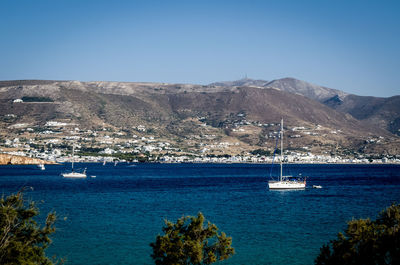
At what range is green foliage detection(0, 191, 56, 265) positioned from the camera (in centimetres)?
1900

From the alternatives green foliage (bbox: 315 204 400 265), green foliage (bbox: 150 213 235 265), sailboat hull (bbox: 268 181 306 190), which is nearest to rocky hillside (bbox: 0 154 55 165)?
sailboat hull (bbox: 268 181 306 190)

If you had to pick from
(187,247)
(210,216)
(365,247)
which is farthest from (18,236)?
(210,216)

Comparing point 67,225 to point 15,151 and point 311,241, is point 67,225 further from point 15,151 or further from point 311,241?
point 15,151

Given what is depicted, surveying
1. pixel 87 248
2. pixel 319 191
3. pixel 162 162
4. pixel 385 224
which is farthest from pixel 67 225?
pixel 162 162

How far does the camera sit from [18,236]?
68.2 ft

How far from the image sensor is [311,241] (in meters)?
35.3

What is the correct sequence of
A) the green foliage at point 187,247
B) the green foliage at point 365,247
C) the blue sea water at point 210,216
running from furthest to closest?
the blue sea water at point 210,216 < the green foliage at point 187,247 < the green foliage at point 365,247

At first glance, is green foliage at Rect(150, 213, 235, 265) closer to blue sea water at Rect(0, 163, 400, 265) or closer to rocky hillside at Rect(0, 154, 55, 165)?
blue sea water at Rect(0, 163, 400, 265)

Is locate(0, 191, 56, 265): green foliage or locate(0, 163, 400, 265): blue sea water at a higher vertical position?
locate(0, 191, 56, 265): green foliage

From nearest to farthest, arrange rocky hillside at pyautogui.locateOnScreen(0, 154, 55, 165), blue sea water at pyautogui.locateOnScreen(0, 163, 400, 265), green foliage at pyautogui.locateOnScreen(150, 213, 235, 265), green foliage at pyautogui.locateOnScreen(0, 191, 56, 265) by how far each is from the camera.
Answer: green foliage at pyautogui.locateOnScreen(0, 191, 56, 265), green foliage at pyautogui.locateOnScreen(150, 213, 235, 265), blue sea water at pyautogui.locateOnScreen(0, 163, 400, 265), rocky hillside at pyautogui.locateOnScreen(0, 154, 55, 165)

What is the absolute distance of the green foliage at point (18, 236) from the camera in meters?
19.0

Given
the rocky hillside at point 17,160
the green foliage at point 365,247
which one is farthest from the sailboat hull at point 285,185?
the rocky hillside at point 17,160

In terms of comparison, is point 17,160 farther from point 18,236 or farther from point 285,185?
point 18,236

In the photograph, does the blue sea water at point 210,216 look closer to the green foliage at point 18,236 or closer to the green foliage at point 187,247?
the green foliage at point 18,236
